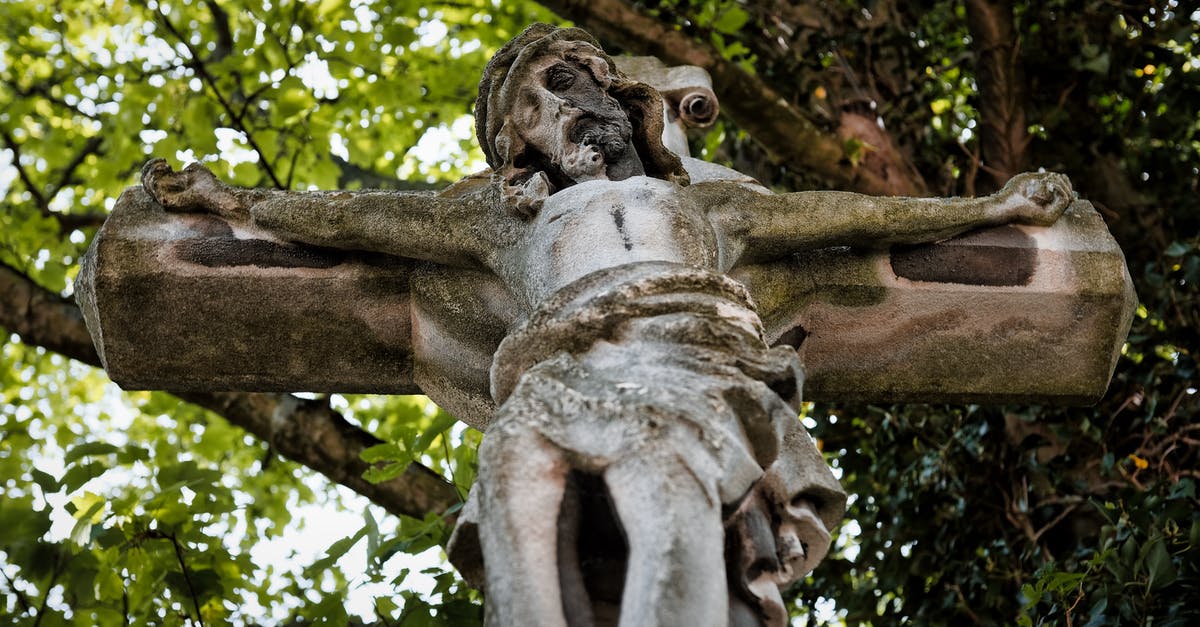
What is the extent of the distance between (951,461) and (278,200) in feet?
11.8

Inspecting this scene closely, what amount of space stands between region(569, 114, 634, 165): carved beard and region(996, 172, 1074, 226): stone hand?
103 centimetres

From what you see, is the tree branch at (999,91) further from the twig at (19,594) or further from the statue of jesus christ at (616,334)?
the twig at (19,594)

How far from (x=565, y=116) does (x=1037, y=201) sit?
130 centimetres

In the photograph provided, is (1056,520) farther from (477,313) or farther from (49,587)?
(49,587)

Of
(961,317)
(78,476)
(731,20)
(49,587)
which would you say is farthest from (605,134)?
(731,20)

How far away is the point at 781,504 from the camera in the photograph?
10.5 feet

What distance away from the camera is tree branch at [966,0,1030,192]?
7.41 meters

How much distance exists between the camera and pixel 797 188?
827cm

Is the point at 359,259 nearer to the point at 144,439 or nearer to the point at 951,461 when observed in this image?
the point at 951,461

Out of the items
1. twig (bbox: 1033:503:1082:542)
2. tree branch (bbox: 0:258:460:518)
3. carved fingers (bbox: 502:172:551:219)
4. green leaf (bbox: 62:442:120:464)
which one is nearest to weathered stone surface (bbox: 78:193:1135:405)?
carved fingers (bbox: 502:172:551:219)

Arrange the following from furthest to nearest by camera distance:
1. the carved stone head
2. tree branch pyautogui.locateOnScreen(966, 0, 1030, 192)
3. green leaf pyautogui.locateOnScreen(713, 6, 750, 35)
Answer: green leaf pyautogui.locateOnScreen(713, 6, 750, 35)
tree branch pyautogui.locateOnScreen(966, 0, 1030, 192)
the carved stone head

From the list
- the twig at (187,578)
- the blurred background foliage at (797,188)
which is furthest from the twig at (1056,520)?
the twig at (187,578)

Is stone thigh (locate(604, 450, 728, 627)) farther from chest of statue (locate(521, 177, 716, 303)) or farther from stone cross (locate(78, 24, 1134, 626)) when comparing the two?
chest of statue (locate(521, 177, 716, 303))

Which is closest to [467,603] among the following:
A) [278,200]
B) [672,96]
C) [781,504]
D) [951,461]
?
[278,200]
